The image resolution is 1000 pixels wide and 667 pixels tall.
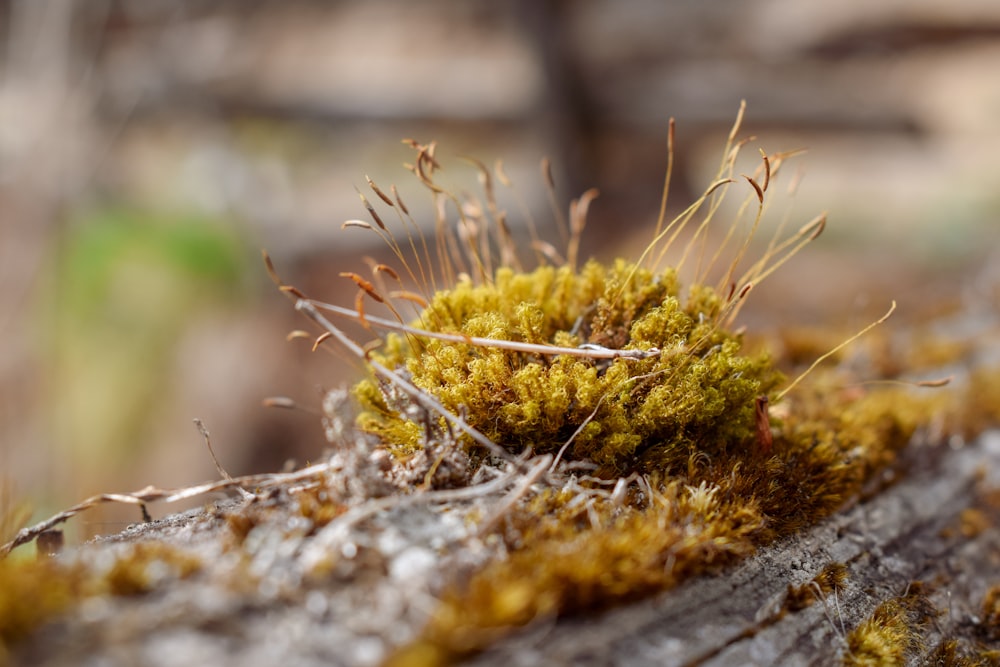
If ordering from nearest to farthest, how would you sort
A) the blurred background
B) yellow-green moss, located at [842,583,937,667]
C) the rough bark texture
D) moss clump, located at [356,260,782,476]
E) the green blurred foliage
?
the rough bark texture → yellow-green moss, located at [842,583,937,667] → moss clump, located at [356,260,782,476] → the blurred background → the green blurred foliage

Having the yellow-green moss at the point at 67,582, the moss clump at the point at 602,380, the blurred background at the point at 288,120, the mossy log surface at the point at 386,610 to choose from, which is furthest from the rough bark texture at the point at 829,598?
the blurred background at the point at 288,120

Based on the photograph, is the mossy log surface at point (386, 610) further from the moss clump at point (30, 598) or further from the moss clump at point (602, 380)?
the moss clump at point (602, 380)

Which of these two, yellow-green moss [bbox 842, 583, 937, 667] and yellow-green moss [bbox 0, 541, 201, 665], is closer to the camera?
yellow-green moss [bbox 0, 541, 201, 665]

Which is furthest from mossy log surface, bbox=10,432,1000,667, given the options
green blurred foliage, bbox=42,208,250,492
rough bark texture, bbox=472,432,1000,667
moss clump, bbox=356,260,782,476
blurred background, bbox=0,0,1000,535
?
green blurred foliage, bbox=42,208,250,492

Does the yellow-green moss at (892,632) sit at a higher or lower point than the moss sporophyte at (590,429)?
lower

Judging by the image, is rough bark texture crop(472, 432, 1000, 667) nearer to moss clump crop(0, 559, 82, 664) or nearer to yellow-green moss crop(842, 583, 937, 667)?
yellow-green moss crop(842, 583, 937, 667)
